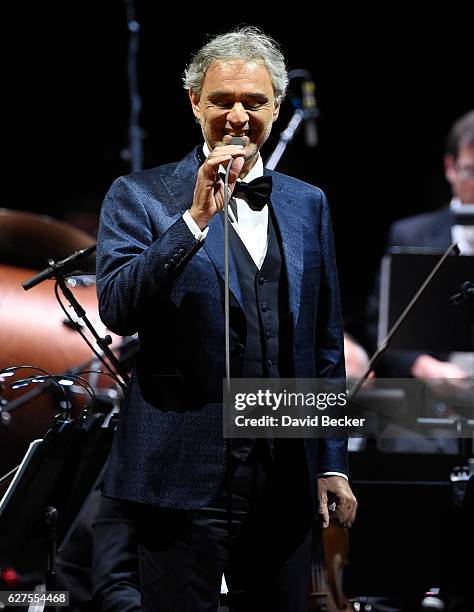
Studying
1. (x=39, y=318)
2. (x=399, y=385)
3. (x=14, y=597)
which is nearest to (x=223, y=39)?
(x=14, y=597)

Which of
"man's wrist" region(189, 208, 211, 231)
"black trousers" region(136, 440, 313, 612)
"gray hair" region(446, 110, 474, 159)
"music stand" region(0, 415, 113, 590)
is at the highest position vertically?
"man's wrist" region(189, 208, 211, 231)

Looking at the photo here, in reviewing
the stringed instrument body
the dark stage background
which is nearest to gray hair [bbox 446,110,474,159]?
the dark stage background

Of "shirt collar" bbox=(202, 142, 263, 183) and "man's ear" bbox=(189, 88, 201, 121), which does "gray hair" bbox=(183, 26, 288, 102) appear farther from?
"shirt collar" bbox=(202, 142, 263, 183)

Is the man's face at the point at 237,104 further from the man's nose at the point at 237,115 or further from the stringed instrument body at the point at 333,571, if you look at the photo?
the stringed instrument body at the point at 333,571

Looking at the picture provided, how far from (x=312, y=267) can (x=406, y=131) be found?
12.2 ft

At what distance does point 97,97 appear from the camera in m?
5.33

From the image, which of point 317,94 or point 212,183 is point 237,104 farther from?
point 317,94

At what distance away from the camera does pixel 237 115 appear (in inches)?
71.6

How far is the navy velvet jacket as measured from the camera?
5.66 feet

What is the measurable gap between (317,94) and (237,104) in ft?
11.9

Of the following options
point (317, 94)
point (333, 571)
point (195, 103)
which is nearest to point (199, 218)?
point (195, 103)

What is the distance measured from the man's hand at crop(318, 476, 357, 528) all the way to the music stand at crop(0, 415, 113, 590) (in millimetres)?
756

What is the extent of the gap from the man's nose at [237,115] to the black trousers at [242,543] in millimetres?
629

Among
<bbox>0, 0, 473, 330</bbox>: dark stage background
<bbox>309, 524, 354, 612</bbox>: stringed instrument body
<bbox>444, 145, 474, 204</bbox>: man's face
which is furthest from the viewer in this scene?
<bbox>0, 0, 473, 330</bbox>: dark stage background
